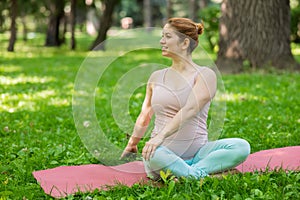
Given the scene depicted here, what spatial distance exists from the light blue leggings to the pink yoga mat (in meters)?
0.22

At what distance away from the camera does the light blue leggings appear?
144 inches

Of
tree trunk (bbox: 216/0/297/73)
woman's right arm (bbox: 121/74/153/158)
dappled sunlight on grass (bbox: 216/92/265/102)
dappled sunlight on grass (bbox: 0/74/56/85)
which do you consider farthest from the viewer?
tree trunk (bbox: 216/0/297/73)

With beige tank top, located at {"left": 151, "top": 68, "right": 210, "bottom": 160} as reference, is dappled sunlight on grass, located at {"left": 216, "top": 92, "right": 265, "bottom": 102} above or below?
below

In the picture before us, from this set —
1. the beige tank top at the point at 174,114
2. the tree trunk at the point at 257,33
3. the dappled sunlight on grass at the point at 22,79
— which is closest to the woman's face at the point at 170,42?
the beige tank top at the point at 174,114

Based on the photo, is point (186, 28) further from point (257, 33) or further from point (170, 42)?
point (257, 33)

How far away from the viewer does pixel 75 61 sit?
48.6 feet

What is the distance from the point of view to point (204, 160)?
3871 mm

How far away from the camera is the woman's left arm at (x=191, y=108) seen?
12.0 feet

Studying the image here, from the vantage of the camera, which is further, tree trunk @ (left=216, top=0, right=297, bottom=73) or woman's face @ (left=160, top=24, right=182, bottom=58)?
tree trunk @ (left=216, top=0, right=297, bottom=73)

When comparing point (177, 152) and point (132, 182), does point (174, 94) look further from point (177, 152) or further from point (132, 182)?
point (132, 182)

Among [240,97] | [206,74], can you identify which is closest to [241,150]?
[206,74]

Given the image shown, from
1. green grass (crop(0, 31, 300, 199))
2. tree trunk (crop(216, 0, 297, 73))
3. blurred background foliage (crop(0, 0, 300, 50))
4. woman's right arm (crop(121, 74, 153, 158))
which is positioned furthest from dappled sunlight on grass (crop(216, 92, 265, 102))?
blurred background foliage (crop(0, 0, 300, 50))

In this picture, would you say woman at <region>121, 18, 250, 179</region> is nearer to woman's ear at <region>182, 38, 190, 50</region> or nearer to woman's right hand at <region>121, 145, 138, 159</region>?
woman's ear at <region>182, 38, 190, 50</region>

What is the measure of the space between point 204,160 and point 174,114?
0.43 metres
